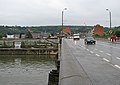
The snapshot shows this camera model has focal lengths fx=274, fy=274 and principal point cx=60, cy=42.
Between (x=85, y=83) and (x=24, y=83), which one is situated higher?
(x=85, y=83)

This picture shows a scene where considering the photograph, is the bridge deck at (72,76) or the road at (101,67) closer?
the bridge deck at (72,76)

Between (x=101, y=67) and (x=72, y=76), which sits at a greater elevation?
(x=72, y=76)

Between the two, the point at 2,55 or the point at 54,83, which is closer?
the point at 54,83

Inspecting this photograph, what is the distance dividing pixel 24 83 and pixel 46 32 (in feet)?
461

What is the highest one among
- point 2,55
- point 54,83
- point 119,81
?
point 119,81

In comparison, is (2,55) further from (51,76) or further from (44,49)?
(51,76)

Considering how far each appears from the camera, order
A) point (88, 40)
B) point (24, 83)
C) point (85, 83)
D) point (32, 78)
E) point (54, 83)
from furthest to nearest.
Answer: point (88, 40) < point (32, 78) < point (24, 83) < point (54, 83) < point (85, 83)

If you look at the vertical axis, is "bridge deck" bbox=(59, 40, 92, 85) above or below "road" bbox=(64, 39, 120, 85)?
above

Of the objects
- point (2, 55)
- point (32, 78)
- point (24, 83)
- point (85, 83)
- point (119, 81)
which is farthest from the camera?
point (2, 55)

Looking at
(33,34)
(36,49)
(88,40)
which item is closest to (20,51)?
(36,49)

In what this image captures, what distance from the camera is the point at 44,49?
3142 inches

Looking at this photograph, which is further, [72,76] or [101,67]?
[101,67]

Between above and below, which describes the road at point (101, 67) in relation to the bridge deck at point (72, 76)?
below

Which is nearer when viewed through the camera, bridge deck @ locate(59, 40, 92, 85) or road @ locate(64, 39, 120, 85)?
bridge deck @ locate(59, 40, 92, 85)
